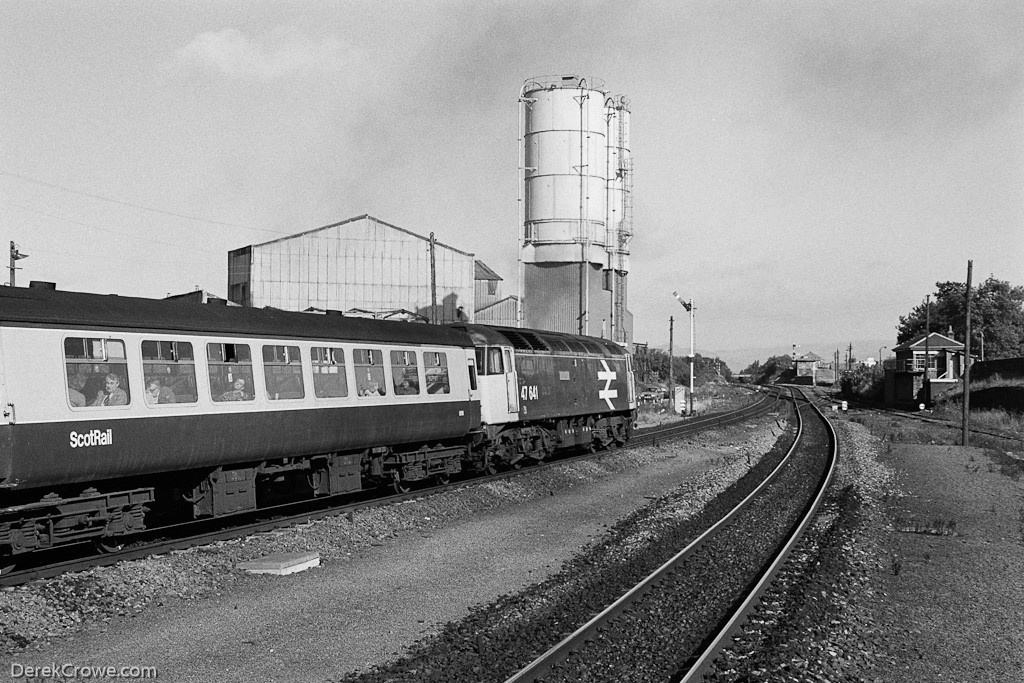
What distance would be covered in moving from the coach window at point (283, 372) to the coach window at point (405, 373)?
2948 mm

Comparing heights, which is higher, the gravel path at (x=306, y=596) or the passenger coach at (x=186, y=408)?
the passenger coach at (x=186, y=408)

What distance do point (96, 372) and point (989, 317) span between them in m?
105

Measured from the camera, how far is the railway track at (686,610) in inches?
348

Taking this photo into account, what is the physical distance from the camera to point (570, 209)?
57.4 m

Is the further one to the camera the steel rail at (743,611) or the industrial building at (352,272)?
the industrial building at (352,272)

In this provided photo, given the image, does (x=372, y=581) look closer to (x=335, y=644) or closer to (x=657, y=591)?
(x=335, y=644)

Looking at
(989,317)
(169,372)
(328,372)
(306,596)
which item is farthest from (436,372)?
(989,317)

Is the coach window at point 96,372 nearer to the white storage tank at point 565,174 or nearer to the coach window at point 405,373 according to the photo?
the coach window at point 405,373

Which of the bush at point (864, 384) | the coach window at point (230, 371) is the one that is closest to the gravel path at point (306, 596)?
the coach window at point (230, 371)

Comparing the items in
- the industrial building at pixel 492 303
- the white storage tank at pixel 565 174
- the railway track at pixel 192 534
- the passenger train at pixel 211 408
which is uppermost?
the white storage tank at pixel 565 174

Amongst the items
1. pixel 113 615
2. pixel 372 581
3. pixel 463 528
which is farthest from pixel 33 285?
pixel 463 528

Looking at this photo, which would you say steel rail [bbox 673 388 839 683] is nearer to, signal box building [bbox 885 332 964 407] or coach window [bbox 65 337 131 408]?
coach window [bbox 65 337 131 408]

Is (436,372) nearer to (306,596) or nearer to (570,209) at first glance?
(306,596)

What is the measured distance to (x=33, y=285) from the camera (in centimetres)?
1215
